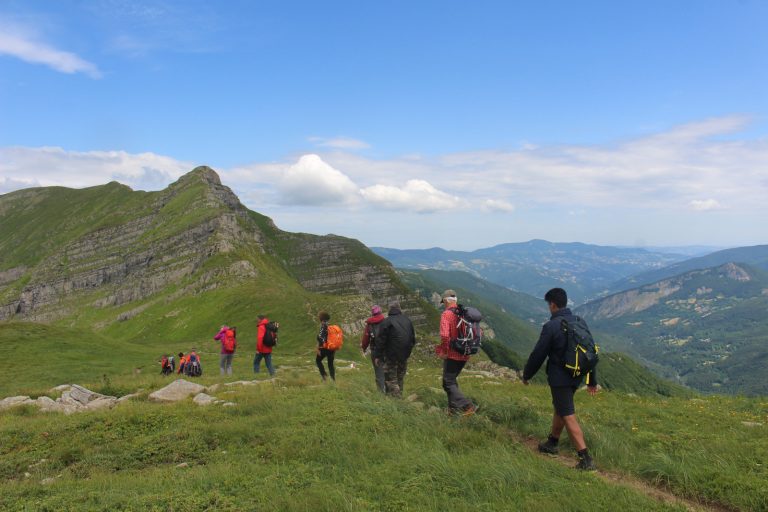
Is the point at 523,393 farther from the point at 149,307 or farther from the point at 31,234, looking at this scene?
the point at 31,234

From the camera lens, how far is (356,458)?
8773mm

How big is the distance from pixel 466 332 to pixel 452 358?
85 cm

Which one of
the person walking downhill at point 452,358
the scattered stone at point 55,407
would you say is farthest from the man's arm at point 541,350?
the scattered stone at point 55,407

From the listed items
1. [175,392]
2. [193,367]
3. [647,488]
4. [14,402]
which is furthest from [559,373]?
[193,367]

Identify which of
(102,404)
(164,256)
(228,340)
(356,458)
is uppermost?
(164,256)

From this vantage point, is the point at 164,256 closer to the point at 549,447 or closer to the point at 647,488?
the point at 549,447

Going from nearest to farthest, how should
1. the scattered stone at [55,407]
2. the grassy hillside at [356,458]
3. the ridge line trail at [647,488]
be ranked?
the grassy hillside at [356,458]
the ridge line trail at [647,488]
the scattered stone at [55,407]

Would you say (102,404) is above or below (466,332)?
below

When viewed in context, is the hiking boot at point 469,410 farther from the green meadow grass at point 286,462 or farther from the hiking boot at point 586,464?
the hiking boot at point 586,464

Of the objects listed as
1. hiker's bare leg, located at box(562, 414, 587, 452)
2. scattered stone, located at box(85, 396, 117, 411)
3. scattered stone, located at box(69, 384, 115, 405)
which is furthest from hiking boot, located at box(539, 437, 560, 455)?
scattered stone, located at box(69, 384, 115, 405)

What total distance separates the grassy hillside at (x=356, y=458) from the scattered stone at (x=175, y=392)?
1326 mm

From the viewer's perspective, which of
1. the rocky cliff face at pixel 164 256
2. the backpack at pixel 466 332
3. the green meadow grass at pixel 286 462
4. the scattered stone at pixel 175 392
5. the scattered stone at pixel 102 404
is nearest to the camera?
the green meadow grass at pixel 286 462

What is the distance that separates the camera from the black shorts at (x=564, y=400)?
9461mm

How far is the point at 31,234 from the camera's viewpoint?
199000 mm
